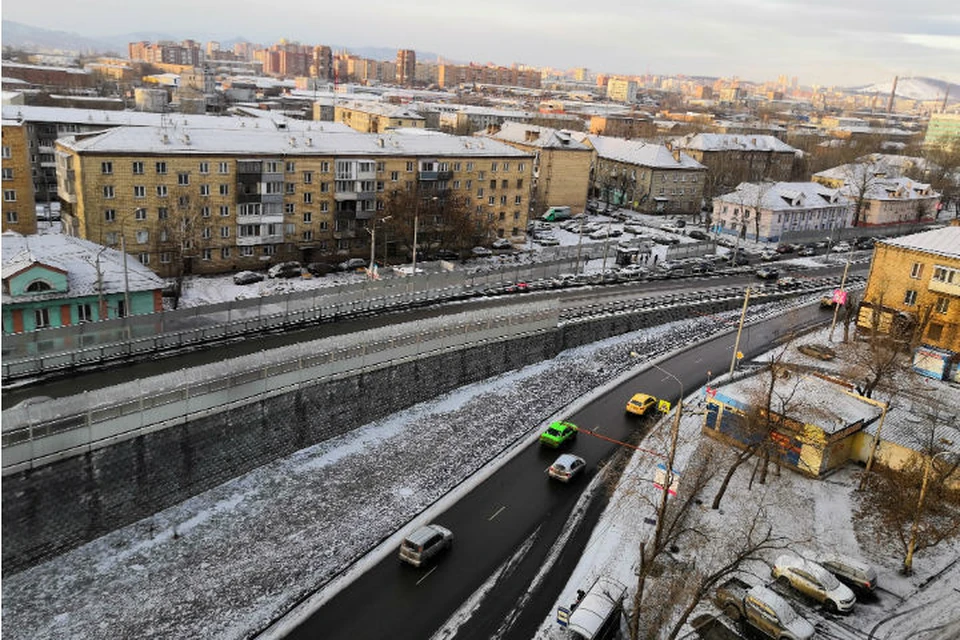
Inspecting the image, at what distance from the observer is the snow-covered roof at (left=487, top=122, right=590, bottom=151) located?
7950cm

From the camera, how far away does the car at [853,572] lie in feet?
75.6

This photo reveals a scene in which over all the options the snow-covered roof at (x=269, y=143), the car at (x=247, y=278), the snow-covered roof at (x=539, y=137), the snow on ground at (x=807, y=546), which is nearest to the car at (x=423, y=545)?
the snow on ground at (x=807, y=546)

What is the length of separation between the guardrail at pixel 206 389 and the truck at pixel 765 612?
57.0 feet

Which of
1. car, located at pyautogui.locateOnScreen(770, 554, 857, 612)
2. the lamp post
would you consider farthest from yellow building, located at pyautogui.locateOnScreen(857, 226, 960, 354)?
car, located at pyautogui.locateOnScreen(770, 554, 857, 612)

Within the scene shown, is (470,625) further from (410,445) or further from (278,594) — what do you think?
(410,445)

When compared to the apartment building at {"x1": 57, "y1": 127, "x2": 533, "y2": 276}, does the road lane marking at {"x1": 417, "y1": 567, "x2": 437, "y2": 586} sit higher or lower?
lower

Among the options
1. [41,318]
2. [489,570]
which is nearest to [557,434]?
[489,570]

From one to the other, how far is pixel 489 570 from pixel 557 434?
926 centimetres

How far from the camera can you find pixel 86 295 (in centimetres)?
3572

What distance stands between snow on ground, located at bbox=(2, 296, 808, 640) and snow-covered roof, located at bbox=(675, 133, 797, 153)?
77.5 meters

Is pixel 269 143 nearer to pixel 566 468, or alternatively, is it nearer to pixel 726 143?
pixel 566 468

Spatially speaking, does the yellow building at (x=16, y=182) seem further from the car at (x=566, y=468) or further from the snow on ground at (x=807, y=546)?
the snow on ground at (x=807, y=546)

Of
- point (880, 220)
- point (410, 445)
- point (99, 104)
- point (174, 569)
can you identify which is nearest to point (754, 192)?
point (880, 220)

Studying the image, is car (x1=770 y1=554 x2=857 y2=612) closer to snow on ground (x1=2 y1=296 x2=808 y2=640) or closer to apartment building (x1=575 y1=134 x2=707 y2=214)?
snow on ground (x1=2 y1=296 x2=808 y2=640)
